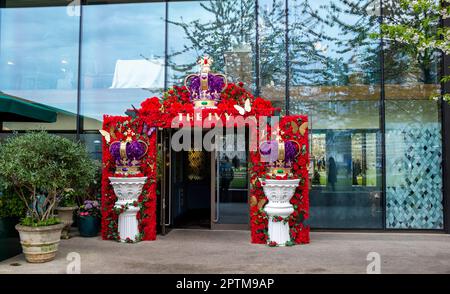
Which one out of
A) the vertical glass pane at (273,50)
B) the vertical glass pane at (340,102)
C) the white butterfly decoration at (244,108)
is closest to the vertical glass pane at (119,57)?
the vertical glass pane at (273,50)

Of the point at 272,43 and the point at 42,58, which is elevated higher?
the point at 272,43

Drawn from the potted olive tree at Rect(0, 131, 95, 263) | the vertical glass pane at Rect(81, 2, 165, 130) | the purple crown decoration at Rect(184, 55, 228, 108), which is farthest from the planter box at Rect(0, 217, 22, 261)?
the purple crown decoration at Rect(184, 55, 228, 108)

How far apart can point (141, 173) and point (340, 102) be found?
4.40 metres

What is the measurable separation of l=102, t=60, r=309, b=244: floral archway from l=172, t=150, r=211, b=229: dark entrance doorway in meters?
1.62

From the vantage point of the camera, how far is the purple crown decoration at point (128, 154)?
7.13 meters

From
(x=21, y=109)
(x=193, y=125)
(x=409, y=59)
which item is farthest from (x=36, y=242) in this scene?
(x=409, y=59)

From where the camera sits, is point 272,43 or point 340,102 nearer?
point 340,102

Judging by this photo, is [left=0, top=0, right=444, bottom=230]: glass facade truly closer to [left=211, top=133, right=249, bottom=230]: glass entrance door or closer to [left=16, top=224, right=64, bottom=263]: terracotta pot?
[left=211, top=133, right=249, bottom=230]: glass entrance door

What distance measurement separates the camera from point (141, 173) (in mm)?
7316

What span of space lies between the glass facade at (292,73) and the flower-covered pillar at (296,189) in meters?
1.49

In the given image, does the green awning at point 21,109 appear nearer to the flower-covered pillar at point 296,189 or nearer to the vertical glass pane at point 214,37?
the vertical glass pane at point 214,37

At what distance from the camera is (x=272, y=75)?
29.1 feet

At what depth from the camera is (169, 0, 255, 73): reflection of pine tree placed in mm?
9117

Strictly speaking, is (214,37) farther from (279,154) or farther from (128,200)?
(128,200)
